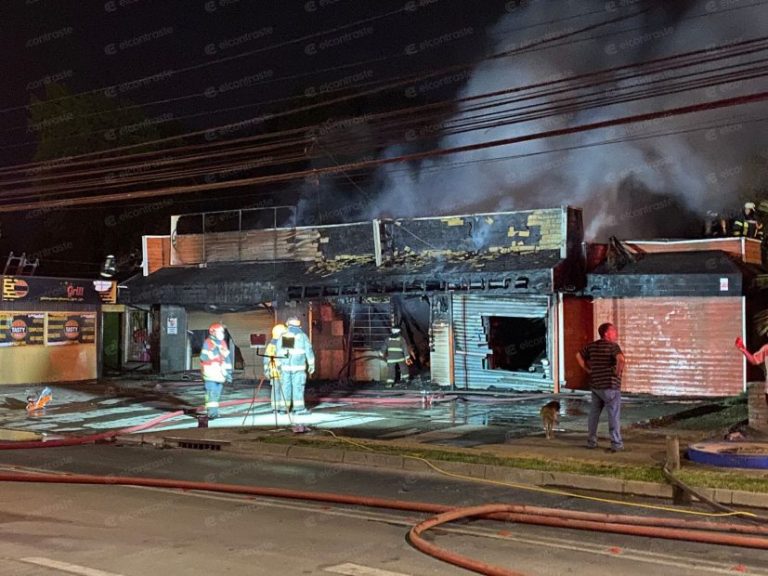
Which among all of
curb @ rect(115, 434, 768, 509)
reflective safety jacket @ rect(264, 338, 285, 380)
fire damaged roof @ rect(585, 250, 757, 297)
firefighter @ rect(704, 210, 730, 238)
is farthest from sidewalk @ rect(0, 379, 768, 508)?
firefighter @ rect(704, 210, 730, 238)

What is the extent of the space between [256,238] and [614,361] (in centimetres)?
1428

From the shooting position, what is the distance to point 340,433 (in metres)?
13.7

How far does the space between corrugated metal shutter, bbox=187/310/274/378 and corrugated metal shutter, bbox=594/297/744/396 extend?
9.58 metres

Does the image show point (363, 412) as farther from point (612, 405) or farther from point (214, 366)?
point (612, 405)

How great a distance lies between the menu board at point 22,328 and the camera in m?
23.7

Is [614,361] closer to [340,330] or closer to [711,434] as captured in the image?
[711,434]

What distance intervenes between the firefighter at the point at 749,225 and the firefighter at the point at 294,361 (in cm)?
1038

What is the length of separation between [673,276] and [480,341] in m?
→ 4.81

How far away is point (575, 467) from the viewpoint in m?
9.76

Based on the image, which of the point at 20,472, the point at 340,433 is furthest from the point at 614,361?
the point at 20,472

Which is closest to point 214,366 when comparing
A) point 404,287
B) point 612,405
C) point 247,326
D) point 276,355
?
point 276,355

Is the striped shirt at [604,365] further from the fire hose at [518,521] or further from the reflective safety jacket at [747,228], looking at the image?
the reflective safety jacket at [747,228]

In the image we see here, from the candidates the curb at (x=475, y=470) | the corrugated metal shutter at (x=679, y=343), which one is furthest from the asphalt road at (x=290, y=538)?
the corrugated metal shutter at (x=679, y=343)

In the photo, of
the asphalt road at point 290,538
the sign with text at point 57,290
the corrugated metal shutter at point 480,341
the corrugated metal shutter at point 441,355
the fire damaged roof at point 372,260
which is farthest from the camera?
the sign with text at point 57,290
